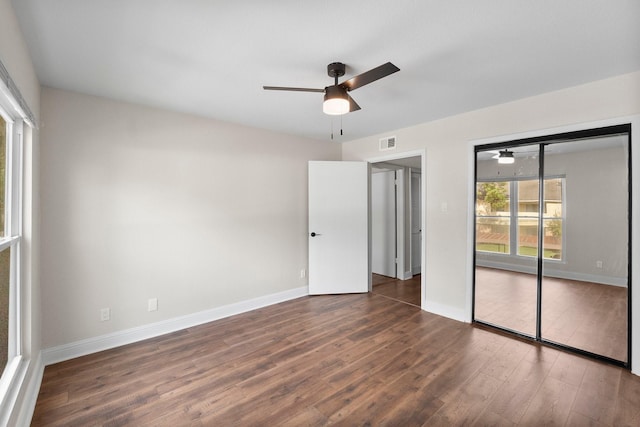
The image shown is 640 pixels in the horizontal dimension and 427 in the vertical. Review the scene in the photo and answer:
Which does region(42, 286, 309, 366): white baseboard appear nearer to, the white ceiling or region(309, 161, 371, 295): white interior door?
region(309, 161, 371, 295): white interior door

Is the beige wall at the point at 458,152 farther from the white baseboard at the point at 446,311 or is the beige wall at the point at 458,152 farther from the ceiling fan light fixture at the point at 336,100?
the ceiling fan light fixture at the point at 336,100

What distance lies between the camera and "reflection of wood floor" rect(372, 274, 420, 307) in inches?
164

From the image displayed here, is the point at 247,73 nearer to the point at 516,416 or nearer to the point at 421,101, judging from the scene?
the point at 421,101

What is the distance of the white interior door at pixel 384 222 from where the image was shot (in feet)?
17.4

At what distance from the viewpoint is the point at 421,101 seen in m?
2.92

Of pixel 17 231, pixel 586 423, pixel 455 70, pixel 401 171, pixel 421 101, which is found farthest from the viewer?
pixel 401 171

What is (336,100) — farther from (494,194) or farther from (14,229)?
Result: (14,229)

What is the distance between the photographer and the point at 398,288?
4.68 metres

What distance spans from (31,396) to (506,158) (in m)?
4.56

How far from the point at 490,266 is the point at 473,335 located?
0.79 m

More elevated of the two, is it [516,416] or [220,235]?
[220,235]

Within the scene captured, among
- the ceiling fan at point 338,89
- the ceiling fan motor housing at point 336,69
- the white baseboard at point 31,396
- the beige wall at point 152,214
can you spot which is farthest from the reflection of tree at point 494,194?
the white baseboard at point 31,396

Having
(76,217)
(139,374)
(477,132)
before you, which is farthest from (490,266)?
(76,217)

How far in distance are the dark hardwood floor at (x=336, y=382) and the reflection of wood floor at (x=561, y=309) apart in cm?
23
